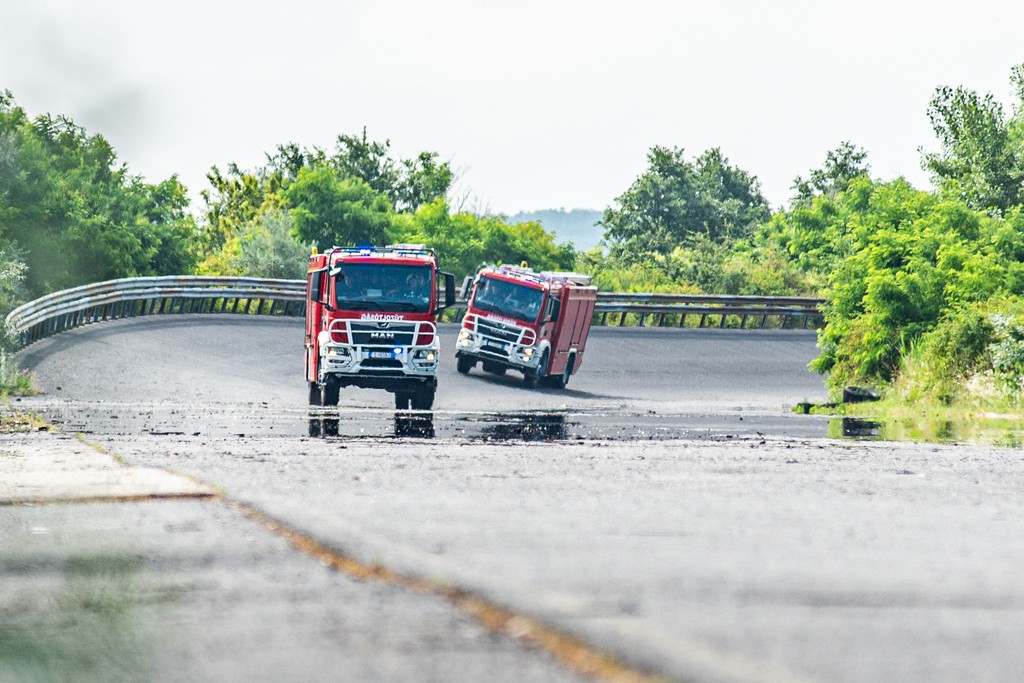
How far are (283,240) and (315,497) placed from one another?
212 ft

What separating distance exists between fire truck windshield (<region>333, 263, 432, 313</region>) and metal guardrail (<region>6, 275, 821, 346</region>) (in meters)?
12.3

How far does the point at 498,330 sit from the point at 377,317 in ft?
31.2

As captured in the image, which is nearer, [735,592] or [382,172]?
[735,592]

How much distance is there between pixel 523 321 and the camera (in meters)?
36.5

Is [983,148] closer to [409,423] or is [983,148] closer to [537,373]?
[537,373]

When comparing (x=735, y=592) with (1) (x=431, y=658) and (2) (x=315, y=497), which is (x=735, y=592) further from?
(2) (x=315, y=497)

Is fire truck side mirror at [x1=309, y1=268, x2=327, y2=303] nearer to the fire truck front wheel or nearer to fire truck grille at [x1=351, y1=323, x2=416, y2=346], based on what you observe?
fire truck grille at [x1=351, y1=323, x2=416, y2=346]

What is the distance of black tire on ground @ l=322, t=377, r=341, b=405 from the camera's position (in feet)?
91.9

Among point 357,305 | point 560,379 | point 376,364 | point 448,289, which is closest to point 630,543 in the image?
point 376,364

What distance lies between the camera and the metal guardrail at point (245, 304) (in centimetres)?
4142

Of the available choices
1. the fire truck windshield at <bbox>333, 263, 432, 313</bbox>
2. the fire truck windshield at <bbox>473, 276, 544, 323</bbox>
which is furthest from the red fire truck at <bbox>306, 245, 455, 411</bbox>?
the fire truck windshield at <bbox>473, 276, 544, 323</bbox>

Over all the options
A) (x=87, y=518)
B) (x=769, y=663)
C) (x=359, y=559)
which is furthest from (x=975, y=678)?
(x=87, y=518)

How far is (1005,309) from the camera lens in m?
30.7

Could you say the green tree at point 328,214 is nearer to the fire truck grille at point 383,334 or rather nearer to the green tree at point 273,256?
the green tree at point 273,256
